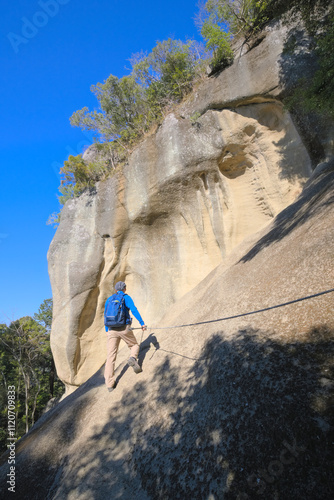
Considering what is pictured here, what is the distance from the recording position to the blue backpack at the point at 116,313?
5.54 meters

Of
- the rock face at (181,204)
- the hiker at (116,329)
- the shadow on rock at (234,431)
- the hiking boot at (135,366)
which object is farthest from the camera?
the rock face at (181,204)

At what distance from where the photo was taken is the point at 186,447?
288cm

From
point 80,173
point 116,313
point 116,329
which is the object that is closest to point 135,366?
point 116,329

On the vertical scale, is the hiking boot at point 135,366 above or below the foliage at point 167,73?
below

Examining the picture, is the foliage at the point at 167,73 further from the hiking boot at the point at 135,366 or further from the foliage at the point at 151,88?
the hiking boot at the point at 135,366

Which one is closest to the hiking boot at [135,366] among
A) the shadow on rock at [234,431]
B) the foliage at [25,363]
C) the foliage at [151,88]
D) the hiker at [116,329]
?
the hiker at [116,329]

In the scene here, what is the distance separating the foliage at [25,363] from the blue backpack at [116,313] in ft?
59.3

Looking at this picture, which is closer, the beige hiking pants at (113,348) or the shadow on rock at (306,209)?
the shadow on rock at (306,209)

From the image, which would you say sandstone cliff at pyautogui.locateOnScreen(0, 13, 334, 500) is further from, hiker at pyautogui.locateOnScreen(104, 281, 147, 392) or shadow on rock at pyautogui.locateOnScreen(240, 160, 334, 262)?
hiker at pyautogui.locateOnScreen(104, 281, 147, 392)

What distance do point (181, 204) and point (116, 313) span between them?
668 centimetres

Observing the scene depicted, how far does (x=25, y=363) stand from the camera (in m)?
20.9

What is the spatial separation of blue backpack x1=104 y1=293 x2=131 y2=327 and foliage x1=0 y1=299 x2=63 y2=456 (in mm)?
18063

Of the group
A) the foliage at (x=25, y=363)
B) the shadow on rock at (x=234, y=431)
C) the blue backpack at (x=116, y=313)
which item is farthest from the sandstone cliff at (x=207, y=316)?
the foliage at (x=25, y=363)

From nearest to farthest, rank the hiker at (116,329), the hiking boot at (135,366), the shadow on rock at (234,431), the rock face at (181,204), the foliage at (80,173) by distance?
1. the shadow on rock at (234,431)
2. the hiking boot at (135,366)
3. the hiker at (116,329)
4. the rock face at (181,204)
5. the foliage at (80,173)
